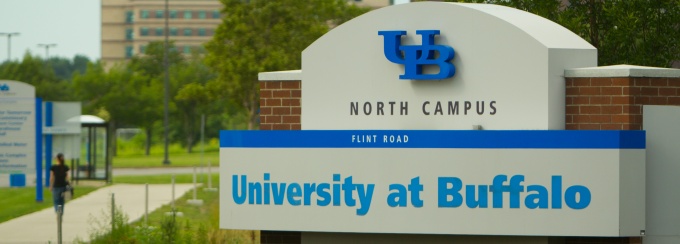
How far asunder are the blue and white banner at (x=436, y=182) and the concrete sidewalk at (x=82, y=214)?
8.28 m

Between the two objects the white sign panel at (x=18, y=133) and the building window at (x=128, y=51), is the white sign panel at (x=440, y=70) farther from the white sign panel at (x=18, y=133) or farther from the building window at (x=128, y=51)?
the building window at (x=128, y=51)

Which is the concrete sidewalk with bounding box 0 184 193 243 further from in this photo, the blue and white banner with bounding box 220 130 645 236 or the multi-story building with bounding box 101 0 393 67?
the multi-story building with bounding box 101 0 393 67

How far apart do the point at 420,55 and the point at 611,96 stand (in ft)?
6.87

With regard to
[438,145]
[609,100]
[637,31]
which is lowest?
[438,145]

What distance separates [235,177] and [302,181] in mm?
852

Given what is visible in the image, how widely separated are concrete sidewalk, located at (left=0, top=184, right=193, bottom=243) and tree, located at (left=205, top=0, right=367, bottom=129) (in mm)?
3454

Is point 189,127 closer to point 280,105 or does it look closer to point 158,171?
point 158,171

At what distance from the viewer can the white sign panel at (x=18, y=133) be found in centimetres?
3709

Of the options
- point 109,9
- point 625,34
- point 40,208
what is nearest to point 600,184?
point 625,34

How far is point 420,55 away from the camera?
51.7 ft

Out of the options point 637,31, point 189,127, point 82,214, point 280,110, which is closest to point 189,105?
point 189,127

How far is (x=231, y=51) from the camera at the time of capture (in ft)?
143

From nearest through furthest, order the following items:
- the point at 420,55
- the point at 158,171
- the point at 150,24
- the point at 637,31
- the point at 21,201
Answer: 1. the point at 420,55
2. the point at 637,31
3. the point at 21,201
4. the point at 158,171
5. the point at 150,24

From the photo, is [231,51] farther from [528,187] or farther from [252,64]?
[528,187]
